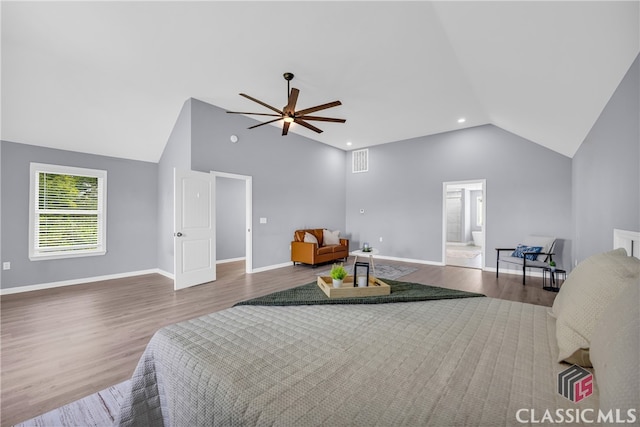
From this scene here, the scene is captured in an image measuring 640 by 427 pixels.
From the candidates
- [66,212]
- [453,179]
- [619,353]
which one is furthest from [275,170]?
[619,353]

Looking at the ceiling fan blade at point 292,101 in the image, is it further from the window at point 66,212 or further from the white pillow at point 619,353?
the window at point 66,212

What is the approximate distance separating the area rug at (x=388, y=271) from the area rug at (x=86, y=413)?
3.72 m

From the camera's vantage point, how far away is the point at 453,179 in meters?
6.21

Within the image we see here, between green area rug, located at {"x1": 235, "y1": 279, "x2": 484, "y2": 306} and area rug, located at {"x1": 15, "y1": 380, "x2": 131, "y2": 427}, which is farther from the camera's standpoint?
green area rug, located at {"x1": 235, "y1": 279, "x2": 484, "y2": 306}

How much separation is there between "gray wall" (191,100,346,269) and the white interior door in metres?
0.35

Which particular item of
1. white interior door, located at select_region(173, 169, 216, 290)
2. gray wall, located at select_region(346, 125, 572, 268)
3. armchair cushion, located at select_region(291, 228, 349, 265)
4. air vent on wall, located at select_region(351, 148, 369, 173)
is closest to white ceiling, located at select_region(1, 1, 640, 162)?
gray wall, located at select_region(346, 125, 572, 268)

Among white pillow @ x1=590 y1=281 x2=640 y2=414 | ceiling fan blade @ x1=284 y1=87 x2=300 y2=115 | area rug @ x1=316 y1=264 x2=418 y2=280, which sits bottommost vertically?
area rug @ x1=316 y1=264 x2=418 y2=280

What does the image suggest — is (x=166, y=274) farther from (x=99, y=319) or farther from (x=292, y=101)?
(x=292, y=101)

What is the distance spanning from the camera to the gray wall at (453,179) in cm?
516

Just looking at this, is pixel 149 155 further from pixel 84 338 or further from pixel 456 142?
pixel 456 142

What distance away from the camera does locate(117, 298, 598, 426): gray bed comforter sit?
87 centimetres

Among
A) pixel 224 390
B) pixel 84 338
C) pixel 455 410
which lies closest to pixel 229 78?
pixel 84 338

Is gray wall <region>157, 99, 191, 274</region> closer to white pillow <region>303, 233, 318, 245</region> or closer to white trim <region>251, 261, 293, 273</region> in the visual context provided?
white trim <region>251, 261, 293, 273</region>

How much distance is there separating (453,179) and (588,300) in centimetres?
554
